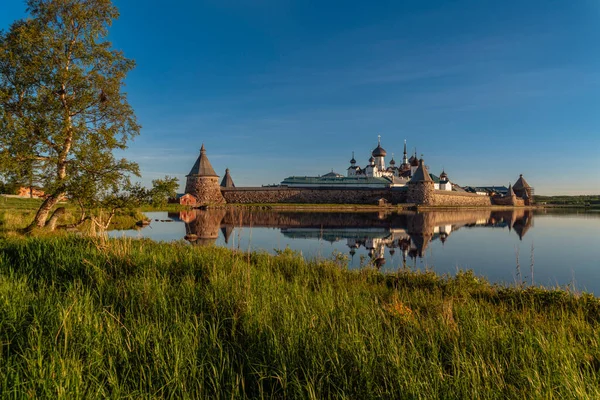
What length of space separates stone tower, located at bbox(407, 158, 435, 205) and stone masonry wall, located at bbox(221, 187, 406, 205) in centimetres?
251

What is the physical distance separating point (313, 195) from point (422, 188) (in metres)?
16.8

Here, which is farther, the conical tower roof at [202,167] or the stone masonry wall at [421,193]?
the stone masonry wall at [421,193]

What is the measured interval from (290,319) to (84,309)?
188 cm

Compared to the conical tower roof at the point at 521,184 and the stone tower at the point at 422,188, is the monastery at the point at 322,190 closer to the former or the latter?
the stone tower at the point at 422,188

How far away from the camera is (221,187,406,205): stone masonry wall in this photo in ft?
182

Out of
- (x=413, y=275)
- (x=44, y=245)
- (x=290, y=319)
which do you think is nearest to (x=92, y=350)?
(x=290, y=319)

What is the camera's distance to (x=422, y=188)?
52.3 m

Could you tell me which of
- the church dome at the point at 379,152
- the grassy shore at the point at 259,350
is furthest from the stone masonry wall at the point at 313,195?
the grassy shore at the point at 259,350

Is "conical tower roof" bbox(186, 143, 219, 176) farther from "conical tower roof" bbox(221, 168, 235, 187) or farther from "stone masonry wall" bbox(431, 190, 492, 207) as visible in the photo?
"stone masonry wall" bbox(431, 190, 492, 207)

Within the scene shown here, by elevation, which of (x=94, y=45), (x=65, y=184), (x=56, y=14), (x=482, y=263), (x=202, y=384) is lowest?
(x=482, y=263)

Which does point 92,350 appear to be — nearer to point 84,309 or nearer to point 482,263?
point 84,309

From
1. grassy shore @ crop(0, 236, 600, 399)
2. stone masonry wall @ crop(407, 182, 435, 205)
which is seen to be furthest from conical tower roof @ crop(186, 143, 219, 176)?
grassy shore @ crop(0, 236, 600, 399)

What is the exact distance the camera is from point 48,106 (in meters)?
8.69

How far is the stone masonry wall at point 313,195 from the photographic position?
55.5 meters
